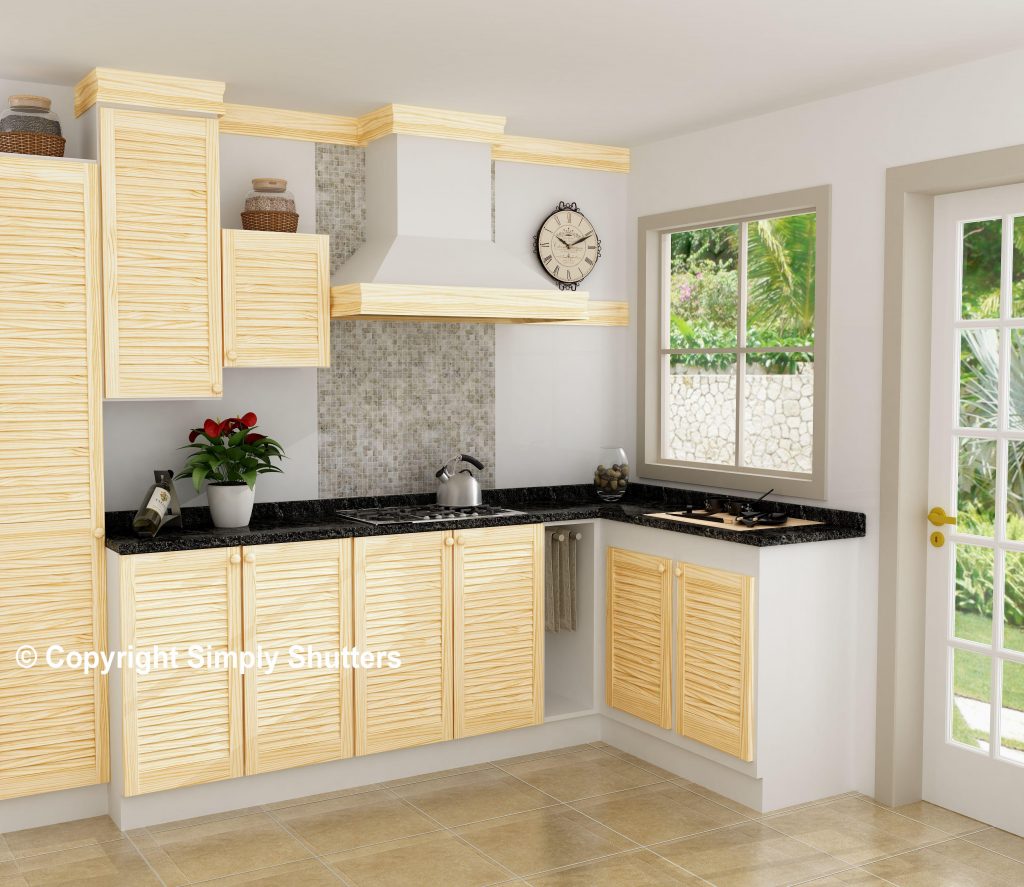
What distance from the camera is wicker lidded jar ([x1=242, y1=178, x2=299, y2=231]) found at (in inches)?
158

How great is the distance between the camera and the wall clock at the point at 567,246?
4.91 meters

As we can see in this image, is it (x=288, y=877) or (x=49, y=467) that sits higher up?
(x=49, y=467)

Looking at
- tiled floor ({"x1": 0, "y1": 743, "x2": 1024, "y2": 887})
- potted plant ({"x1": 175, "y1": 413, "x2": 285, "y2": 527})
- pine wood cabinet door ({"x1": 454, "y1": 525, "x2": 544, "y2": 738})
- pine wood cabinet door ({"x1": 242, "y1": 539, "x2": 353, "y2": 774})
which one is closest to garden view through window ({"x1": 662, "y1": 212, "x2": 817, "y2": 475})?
Result: pine wood cabinet door ({"x1": 454, "y1": 525, "x2": 544, "y2": 738})

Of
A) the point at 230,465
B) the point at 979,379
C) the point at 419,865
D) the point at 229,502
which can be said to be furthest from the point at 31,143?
the point at 979,379

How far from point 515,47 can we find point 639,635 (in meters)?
2.29

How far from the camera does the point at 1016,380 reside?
3.57 m

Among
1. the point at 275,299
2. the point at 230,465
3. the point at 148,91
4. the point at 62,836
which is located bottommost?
the point at 62,836

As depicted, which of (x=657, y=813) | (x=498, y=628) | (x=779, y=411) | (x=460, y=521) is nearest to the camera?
(x=657, y=813)

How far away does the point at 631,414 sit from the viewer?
203 inches

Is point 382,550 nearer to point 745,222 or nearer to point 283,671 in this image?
point 283,671

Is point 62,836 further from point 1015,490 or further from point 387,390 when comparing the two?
point 1015,490

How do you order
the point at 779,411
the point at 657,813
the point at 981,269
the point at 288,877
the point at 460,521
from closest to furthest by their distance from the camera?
the point at 288,877 < the point at 981,269 < the point at 657,813 < the point at 460,521 < the point at 779,411

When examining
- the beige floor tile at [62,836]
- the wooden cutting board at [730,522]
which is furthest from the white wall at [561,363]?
the beige floor tile at [62,836]

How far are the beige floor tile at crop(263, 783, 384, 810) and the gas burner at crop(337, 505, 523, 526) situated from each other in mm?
994
